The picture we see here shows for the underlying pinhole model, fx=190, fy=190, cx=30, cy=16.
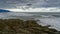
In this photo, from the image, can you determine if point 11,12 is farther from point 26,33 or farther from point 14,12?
A: point 26,33

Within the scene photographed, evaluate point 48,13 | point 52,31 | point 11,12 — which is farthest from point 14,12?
point 52,31

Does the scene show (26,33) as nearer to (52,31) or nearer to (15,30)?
(15,30)

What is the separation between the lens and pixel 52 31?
19.6ft

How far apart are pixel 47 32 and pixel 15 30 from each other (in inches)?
39.2

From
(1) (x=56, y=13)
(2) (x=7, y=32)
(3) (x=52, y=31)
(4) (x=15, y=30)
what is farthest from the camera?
(1) (x=56, y=13)

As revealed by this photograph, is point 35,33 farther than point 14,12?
No

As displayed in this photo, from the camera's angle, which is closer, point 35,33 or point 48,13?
point 35,33

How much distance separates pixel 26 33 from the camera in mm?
5250

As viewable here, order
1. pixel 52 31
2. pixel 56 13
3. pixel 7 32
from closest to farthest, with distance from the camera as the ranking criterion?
pixel 7 32, pixel 52 31, pixel 56 13

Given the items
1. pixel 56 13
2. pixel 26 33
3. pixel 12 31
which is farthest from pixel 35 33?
pixel 56 13

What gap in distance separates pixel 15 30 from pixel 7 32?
414 mm

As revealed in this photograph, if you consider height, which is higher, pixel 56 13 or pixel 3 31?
pixel 56 13

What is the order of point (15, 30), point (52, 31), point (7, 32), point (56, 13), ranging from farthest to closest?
1. point (56, 13)
2. point (52, 31)
3. point (15, 30)
4. point (7, 32)

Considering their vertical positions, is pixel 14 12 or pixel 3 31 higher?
pixel 14 12
